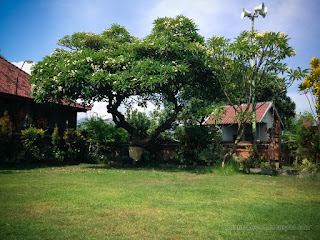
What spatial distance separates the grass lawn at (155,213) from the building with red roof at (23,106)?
31.3 ft

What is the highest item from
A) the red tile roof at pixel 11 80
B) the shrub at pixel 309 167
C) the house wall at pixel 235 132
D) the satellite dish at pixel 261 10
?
the satellite dish at pixel 261 10

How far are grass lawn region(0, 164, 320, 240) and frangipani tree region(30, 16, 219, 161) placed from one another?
651 centimetres

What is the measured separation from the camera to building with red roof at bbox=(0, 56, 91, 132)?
16625 millimetres

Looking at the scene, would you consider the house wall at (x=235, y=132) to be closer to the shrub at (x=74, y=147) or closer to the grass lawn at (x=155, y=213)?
the shrub at (x=74, y=147)

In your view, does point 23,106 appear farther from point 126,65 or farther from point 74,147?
point 126,65

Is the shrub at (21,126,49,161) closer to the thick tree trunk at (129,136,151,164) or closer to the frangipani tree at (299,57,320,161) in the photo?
the thick tree trunk at (129,136,151,164)

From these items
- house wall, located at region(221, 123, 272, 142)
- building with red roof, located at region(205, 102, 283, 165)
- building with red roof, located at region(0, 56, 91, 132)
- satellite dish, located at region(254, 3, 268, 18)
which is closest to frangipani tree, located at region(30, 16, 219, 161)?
building with red roof, located at region(0, 56, 91, 132)

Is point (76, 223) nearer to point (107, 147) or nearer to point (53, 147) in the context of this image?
point (53, 147)

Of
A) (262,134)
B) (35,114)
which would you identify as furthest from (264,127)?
(35,114)

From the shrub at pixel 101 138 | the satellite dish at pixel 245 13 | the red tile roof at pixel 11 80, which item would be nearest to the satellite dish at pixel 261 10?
the satellite dish at pixel 245 13

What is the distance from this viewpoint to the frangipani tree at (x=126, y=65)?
13.2 meters

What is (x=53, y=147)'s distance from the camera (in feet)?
56.9

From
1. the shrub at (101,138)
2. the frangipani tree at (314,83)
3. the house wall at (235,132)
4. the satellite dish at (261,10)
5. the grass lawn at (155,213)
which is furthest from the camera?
the house wall at (235,132)

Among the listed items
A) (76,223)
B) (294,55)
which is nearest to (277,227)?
(76,223)
